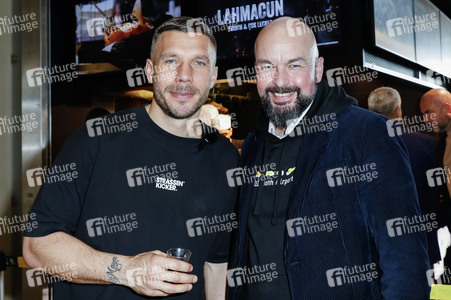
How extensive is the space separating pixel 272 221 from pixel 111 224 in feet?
2.15

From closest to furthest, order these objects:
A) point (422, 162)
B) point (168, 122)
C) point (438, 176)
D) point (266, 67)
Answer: point (168, 122)
point (266, 67)
point (438, 176)
point (422, 162)

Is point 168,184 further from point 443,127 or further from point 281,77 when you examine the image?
point 443,127

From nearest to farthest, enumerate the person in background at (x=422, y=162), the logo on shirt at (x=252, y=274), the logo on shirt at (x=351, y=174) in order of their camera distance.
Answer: the logo on shirt at (x=351, y=174), the logo on shirt at (x=252, y=274), the person in background at (x=422, y=162)

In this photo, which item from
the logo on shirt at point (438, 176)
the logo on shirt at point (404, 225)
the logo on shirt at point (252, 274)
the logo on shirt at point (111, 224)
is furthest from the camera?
the logo on shirt at point (438, 176)

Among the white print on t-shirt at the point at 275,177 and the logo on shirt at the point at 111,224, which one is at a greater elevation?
the white print on t-shirt at the point at 275,177

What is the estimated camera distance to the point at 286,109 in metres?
2.05

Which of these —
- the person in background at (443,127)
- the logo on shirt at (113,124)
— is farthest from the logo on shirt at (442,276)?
the logo on shirt at (113,124)

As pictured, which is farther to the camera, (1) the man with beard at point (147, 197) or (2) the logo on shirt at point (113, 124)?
(2) the logo on shirt at point (113, 124)

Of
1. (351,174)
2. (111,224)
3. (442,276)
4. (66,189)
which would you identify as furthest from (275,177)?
(442,276)

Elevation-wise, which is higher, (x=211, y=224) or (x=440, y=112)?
(x=440, y=112)

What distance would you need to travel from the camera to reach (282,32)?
2.06 m

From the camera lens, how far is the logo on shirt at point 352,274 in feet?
5.55

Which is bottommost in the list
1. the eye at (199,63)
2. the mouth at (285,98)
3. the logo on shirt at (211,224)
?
the logo on shirt at (211,224)

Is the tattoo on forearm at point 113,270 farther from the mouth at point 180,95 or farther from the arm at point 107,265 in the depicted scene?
the mouth at point 180,95
